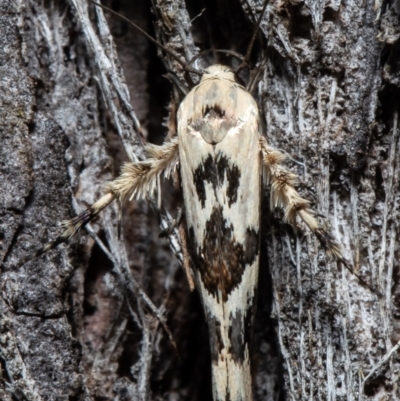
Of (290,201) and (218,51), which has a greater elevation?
(218,51)

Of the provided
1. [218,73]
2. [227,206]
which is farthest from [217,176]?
[218,73]

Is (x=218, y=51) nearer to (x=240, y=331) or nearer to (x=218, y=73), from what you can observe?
(x=218, y=73)

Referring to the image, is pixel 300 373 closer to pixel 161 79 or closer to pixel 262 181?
pixel 262 181

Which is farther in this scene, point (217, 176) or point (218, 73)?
point (218, 73)

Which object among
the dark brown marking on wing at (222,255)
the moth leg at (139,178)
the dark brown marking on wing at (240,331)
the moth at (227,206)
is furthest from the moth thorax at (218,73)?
the dark brown marking on wing at (240,331)

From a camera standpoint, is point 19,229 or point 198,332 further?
point 198,332

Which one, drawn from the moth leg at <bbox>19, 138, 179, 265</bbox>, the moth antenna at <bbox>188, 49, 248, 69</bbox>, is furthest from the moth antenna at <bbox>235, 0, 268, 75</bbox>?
the moth leg at <bbox>19, 138, 179, 265</bbox>

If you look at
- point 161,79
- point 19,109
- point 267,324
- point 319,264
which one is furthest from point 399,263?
point 19,109

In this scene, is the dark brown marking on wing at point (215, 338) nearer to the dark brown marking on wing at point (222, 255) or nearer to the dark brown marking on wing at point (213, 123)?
the dark brown marking on wing at point (222, 255)
